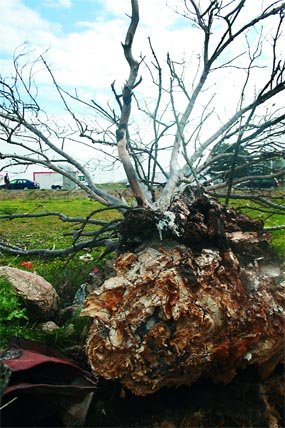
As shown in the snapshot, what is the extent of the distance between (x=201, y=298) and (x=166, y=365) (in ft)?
1.65

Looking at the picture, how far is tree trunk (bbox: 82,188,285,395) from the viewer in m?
3.24

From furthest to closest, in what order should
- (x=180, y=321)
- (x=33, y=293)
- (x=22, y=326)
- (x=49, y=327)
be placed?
(x=33, y=293) < (x=49, y=327) < (x=22, y=326) < (x=180, y=321)

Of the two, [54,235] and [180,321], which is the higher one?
[180,321]

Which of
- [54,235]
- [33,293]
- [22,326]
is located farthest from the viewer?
[54,235]

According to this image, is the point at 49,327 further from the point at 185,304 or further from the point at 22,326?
the point at 185,304

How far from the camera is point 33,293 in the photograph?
426cm

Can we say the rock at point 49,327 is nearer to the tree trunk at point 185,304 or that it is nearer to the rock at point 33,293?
the rock at point 33,293

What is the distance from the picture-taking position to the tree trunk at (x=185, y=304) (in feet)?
10.6

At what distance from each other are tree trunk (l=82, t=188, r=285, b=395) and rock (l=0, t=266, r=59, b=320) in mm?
932

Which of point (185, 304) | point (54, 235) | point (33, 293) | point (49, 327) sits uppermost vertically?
point (185, 304)

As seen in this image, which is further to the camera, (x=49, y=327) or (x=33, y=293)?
(x=33, y=293)

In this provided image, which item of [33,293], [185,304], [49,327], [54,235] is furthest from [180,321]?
[54,235]

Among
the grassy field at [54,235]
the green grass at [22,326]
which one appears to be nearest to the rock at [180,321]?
the green grass at [22,326]

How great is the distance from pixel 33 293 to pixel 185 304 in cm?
156
